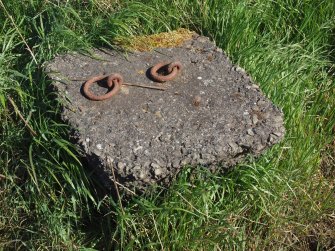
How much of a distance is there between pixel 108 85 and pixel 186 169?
0.67 metres

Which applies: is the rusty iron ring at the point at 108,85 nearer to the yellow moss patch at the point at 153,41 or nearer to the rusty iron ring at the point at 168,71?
the rusty iron ring at the point at 168,71

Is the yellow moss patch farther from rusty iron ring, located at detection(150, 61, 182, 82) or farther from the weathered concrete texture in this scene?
rusty iron ring, located at detection(150, 61, 182, 82)

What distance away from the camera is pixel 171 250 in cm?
314

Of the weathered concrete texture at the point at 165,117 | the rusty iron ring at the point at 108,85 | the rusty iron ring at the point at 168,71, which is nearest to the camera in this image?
the weathered concrete texture at the point at 165,117

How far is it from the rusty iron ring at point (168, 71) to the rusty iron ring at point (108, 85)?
0.19 metres

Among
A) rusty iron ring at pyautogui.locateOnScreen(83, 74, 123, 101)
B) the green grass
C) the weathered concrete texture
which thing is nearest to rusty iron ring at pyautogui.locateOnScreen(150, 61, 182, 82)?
the weathered concrete texture

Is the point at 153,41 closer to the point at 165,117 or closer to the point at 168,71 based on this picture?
the point at 168,71

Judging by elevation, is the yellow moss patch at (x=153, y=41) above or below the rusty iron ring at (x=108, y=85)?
below

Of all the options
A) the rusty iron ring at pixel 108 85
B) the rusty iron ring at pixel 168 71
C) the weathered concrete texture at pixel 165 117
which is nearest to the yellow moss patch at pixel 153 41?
the weathered concrete texture at pixel 165 117

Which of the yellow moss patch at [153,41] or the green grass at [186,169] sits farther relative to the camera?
the yellow moss patch at [153,41]

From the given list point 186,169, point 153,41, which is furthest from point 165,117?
point 153,41

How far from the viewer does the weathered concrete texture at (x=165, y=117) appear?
10.1ft

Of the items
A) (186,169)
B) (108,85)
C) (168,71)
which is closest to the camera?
(186,169)

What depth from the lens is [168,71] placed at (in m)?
3.51
